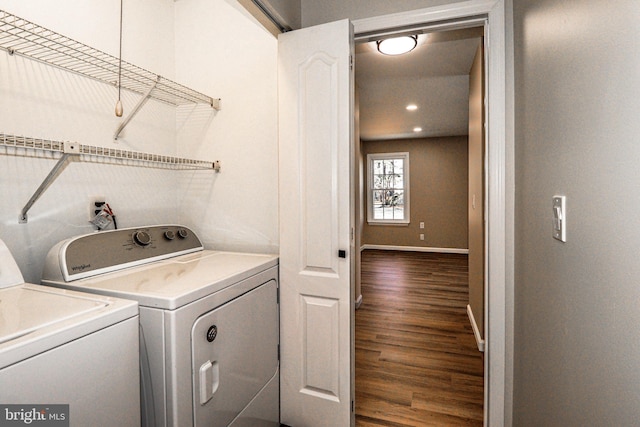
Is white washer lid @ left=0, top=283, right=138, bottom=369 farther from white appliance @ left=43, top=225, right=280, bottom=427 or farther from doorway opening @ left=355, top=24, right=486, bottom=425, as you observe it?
doorway opening @ left=355, top=24, right=486, bottom=425

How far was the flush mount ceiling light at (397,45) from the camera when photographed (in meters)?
2.42

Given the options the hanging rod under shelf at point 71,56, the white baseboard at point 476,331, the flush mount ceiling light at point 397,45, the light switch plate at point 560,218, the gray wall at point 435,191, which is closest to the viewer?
the light switch plate at point 560,218

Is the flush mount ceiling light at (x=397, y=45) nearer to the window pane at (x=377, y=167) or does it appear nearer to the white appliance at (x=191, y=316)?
the white appliance at (x=191, y=316)

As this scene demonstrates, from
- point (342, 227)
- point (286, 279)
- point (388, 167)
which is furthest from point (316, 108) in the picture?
point (388, 167)

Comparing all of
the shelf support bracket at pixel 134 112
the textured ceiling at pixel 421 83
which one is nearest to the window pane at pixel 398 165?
the textured ceiling at pixel 421 83

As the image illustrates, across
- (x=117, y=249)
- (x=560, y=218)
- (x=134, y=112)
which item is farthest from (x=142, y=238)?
(x=560, y=218)

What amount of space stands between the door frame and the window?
19.1 ft

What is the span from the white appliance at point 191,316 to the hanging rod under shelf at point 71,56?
0.75 m

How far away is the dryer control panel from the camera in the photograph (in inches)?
48.3

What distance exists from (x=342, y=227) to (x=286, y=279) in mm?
414

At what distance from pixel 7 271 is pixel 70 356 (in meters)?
0.58

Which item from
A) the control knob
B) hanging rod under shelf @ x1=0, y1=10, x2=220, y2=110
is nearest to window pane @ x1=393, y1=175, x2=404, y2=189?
hanging rod under shelf @ x1=0, y1=10, x2=220, y2=110

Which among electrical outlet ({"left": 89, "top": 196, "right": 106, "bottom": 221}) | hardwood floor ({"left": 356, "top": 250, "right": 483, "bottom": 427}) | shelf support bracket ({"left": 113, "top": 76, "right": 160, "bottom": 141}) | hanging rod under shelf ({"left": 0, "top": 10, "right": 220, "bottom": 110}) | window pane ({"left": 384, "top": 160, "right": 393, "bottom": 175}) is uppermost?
window pane ({"left": 384, "top": 160, "right": 393, "bottom": 175})

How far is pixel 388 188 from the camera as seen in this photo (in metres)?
7.41
